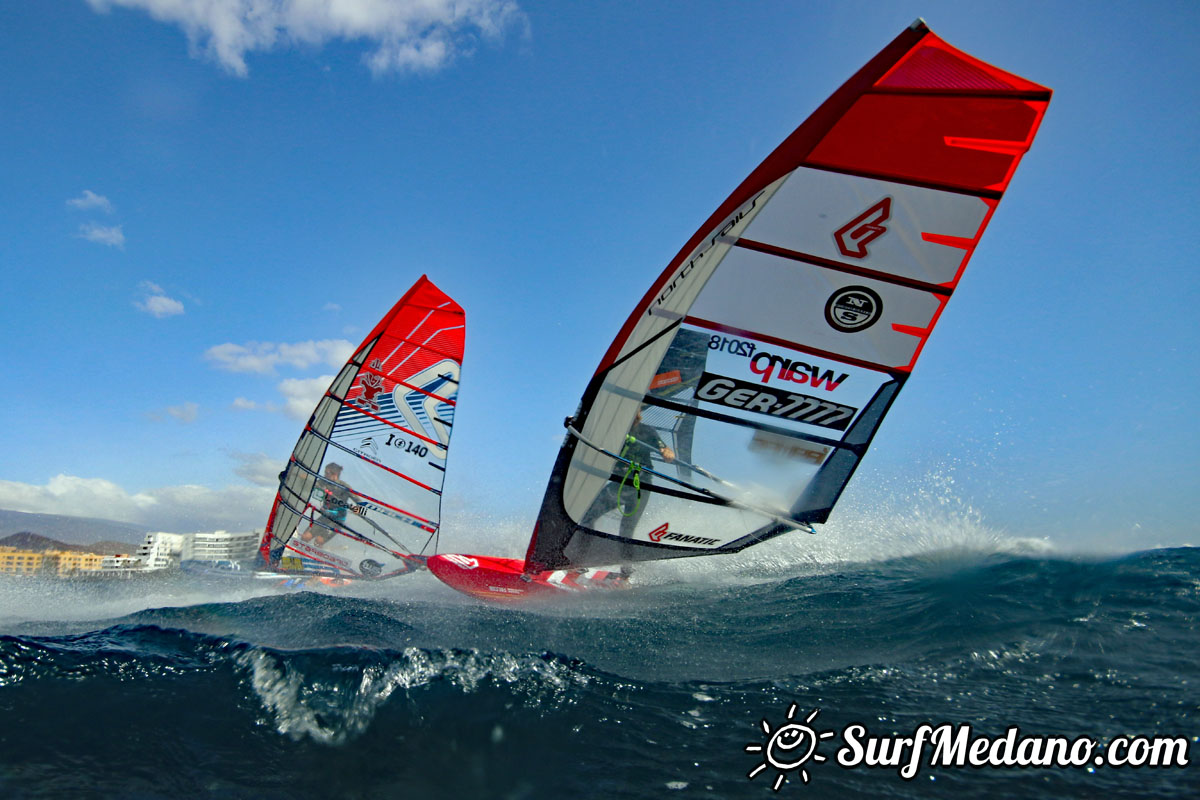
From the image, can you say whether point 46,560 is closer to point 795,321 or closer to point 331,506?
point 331,506

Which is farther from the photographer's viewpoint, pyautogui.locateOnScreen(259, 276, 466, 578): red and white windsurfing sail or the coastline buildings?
the coastline buildings

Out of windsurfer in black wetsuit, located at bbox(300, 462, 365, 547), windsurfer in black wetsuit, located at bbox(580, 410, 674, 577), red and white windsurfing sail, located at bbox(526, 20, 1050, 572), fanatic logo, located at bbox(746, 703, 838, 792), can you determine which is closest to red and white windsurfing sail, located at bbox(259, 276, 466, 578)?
windsurfer in black wetsuit, located at bbox(300, 462, 365, 547)

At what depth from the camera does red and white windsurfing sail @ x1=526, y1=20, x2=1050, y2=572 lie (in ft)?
11.4

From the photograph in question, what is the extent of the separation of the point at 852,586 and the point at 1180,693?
9.72 ft

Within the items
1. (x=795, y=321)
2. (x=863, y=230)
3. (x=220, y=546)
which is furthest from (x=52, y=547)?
(x=863, y=230)

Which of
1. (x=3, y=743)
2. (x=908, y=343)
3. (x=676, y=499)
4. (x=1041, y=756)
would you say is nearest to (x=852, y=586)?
(x=676, y=499)

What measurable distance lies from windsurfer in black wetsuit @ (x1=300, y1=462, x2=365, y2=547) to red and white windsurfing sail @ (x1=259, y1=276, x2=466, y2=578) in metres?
0.02

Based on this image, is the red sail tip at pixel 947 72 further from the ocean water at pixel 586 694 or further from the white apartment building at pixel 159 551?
the white apartment building at pixel 159 551

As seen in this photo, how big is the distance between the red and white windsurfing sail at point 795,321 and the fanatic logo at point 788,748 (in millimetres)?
2455

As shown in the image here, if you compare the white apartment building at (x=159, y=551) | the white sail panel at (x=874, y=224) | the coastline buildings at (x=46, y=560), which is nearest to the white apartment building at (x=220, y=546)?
the white apartment building at (x=159, y=551)

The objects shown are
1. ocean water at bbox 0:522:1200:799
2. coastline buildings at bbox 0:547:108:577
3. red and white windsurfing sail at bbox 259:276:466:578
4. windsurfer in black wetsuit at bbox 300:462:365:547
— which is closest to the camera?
ocean water at bbox 0:522:1200:799

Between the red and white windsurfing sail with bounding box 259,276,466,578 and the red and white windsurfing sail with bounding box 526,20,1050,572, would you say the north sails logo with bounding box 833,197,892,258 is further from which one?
the red and white windsurfing sail with bounding box 259,276,466,578

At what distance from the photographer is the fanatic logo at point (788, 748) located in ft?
7.08

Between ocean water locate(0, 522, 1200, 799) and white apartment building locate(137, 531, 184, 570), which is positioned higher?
ocean water locate(0, 522, 1200, 799)
